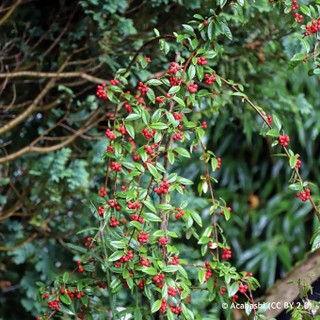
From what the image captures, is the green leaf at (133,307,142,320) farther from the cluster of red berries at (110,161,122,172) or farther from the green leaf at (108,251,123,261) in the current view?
the cluster of red berries at (110,161,122,172)

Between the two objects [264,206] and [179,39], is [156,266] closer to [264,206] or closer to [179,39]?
[179,39]

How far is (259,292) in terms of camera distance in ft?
7.50

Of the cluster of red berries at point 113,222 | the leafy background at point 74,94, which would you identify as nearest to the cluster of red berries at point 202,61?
the cluster of red berries at point 113,222

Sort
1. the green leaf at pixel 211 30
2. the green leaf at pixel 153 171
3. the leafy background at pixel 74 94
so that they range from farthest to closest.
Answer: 1. the leafy background at pixel 74 94
2. the green leaf at pixel 211 30
3. the green leaf at pixel 153 171

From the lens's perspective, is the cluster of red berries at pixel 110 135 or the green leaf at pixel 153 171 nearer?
the green leaf at pixel 153 171

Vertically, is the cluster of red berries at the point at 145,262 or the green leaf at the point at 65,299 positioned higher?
the cluster of red berries at the point at 145,262

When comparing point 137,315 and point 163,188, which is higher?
point 163,188

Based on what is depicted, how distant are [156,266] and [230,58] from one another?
34.9 inches

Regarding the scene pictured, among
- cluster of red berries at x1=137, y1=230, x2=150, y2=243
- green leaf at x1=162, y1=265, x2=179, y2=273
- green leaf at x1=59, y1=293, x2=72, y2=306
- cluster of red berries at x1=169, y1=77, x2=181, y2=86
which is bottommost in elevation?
green leaf at x1=59, y1=293, x2=72, y2=306

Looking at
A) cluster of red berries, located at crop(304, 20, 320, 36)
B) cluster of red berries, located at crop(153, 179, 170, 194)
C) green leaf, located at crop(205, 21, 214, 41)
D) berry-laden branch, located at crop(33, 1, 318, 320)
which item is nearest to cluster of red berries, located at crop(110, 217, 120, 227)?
berry-laden branch, located at crop(33, 1, 318, 320)

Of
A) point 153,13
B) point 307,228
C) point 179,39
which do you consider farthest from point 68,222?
point 307,228

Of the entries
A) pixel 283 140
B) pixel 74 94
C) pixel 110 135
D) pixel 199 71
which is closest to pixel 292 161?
pixel 283 140

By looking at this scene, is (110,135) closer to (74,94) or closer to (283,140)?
(283,140)

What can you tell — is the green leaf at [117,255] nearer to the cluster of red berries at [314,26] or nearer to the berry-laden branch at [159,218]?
the berry-laden branch at [159,218]
